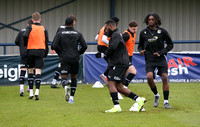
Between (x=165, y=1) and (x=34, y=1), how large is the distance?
756 cm

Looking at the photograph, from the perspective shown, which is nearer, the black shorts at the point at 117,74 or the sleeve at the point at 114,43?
the sleeve at the point at 114,43

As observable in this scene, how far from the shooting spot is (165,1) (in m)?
24.0

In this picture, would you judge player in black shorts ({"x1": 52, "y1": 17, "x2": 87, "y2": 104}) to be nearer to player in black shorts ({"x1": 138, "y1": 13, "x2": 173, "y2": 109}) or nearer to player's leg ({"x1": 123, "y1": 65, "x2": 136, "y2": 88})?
player in black shorts ({"x1": 138, "y1": 13, "x2": 173, "y2": 109})

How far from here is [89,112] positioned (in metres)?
7.84

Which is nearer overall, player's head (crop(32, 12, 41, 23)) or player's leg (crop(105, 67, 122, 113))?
player's leg (crop(105, 67, 122, 113))

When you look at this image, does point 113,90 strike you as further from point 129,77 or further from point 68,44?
point 129,77

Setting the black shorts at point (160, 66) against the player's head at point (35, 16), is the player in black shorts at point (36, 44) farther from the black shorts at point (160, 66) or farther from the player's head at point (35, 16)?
the black shorts at point (160, 66)

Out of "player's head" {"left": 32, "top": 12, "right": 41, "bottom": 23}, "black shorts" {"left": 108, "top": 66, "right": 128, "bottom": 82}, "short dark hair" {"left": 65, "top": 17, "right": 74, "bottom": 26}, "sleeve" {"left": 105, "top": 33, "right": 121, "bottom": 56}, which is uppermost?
"player's head" {"left": 32, "top": 12, "right": 41, "bottom": 23}

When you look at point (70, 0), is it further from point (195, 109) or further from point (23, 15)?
point (195, 109)

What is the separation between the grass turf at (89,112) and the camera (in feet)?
21.8

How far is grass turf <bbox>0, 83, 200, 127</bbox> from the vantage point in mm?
6637

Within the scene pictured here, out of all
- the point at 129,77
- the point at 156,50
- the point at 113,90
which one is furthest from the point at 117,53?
the point at 129,77

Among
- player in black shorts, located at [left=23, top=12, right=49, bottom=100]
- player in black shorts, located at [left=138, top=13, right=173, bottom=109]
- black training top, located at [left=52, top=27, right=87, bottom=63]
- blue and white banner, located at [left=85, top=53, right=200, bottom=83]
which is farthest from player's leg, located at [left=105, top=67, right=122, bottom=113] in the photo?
blue and white banner, located at [left=85, top=53, right=200, bottom=83]

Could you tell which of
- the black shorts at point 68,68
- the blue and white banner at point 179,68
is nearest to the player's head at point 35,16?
the black shorts at point 68,68
